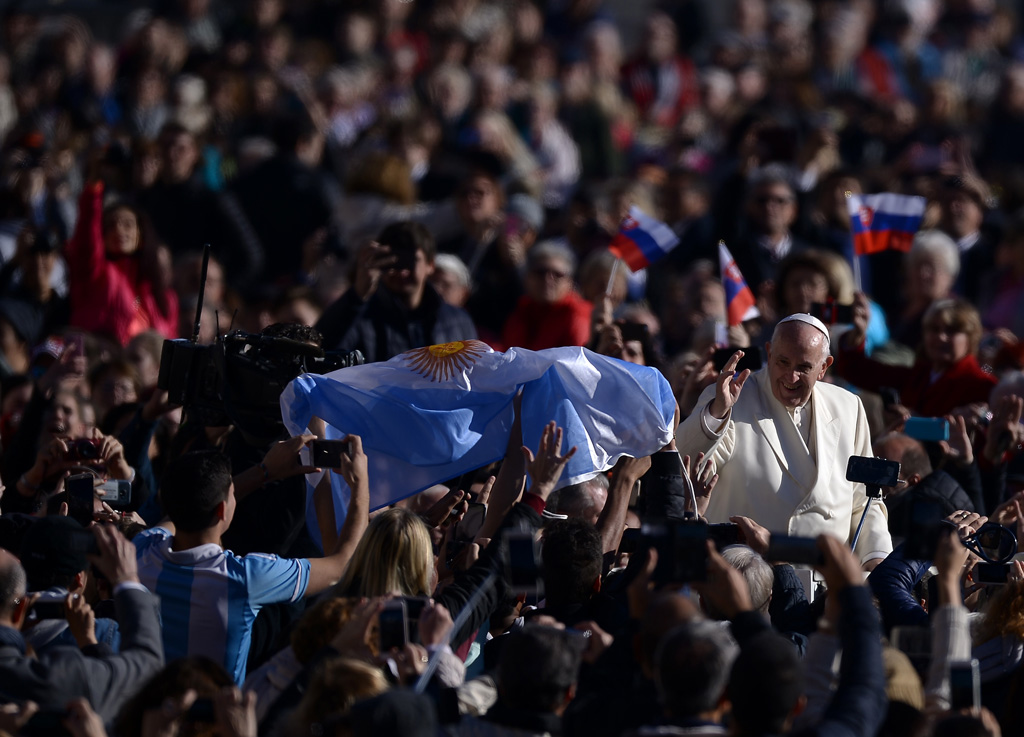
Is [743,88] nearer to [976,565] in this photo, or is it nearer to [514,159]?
[514,159]

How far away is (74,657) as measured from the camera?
5.09 m

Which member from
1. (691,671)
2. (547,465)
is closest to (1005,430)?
(547,465)

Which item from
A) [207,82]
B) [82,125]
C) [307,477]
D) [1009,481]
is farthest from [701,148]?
[307,477]

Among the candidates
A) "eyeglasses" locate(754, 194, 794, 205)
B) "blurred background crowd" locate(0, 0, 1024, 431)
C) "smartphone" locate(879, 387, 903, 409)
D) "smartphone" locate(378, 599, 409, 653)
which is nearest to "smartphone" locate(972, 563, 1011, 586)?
"smartphone" locate(378, 599, 409, 653)

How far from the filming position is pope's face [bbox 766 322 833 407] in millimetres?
7691

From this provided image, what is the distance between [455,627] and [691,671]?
1159mm

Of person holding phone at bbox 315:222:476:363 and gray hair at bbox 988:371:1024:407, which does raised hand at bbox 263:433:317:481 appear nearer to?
person holding phone at bbox 315:222:476:363

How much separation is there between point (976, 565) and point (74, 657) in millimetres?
3176

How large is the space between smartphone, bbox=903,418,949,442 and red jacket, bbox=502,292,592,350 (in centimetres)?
372

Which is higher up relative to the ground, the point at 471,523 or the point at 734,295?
the point at 734,295

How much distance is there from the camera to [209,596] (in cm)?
578

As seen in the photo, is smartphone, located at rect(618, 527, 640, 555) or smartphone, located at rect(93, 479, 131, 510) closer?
smartphone, located at rect(618, 527, 640, 555)

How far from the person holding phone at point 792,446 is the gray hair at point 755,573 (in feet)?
5.11

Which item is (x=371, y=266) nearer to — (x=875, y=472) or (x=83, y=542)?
(x=875, y=472)
